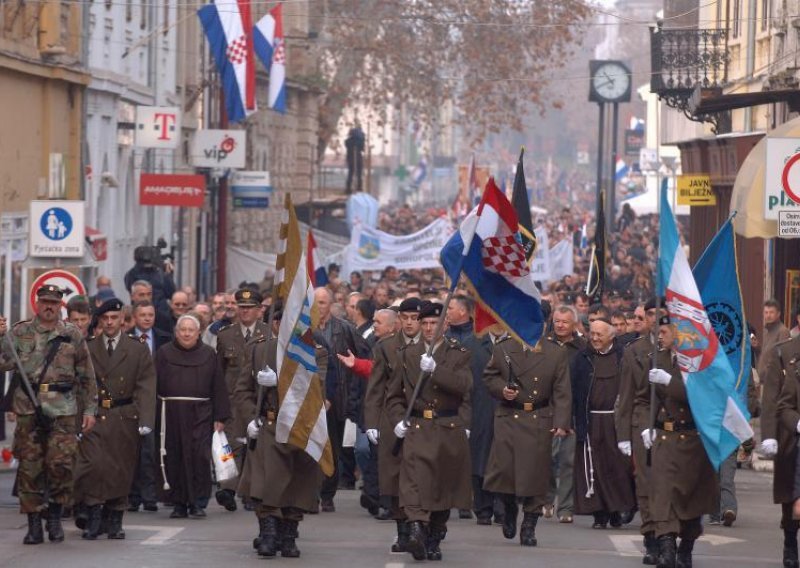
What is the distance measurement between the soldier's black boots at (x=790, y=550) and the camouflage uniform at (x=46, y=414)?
15.4ft

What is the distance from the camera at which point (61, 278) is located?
69.5 ft

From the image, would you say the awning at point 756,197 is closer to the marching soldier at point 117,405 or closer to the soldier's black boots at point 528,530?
the soldier's black boots at point 528,530

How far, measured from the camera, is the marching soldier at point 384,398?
47.7 feet

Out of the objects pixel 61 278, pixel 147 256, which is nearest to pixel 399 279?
pixel 147 256

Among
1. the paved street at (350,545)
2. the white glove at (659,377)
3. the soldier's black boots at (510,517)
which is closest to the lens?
the white glove at (659,377)

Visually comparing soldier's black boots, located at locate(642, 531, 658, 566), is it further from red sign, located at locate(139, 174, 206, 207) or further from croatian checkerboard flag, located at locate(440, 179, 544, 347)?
red sign, located at locate(139, 174, 206, 207)

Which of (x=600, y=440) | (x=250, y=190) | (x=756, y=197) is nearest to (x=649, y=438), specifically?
(x=600, y=440)

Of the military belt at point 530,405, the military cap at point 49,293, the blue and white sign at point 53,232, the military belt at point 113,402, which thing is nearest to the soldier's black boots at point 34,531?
the military belt at point 113,402

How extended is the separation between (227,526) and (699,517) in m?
4.00

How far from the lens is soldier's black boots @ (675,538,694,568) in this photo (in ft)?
44.8

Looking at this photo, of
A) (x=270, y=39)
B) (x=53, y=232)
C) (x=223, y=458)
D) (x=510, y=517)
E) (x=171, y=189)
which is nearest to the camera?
(x=510, y=517)

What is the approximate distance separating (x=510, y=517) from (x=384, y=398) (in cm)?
144

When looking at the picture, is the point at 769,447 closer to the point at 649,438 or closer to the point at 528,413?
the point at 649,438

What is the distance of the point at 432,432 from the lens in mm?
14352
